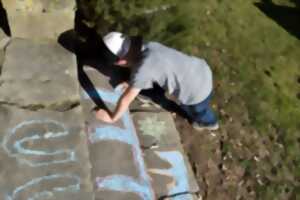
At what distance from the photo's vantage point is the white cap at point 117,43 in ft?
16.5

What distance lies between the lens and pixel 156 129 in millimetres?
5348

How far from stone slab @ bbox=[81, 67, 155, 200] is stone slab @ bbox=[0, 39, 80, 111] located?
35cm

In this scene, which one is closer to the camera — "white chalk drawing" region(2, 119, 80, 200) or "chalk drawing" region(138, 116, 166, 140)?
"white chalk drawing" region(2, 119, 80, 200)

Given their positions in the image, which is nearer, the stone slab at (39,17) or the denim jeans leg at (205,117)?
the stone slab at (39,17)

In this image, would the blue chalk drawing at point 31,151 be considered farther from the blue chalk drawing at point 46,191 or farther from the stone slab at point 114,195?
the stone slab at point 114,195

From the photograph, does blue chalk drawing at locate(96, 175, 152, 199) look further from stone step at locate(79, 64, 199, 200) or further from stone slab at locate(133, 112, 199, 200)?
stone slab at locate(133, 112, 199, 200)

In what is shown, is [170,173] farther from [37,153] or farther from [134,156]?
[37,153]

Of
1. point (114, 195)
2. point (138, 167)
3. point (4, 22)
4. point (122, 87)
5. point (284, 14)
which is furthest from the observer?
point (284, 14)

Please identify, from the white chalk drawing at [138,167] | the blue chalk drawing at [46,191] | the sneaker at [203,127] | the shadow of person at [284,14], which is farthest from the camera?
the shadow of person at [284,14]

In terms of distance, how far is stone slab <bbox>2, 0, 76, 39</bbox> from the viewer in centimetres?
492

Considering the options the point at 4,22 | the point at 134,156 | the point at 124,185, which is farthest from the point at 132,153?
the point at 4,22

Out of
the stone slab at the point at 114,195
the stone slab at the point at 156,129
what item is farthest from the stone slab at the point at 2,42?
the stone slab at the point at 114,195

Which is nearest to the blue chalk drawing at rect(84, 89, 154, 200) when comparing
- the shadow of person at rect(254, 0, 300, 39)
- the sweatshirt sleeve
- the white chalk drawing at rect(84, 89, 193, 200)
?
the white chalk drawing at rect(84, 89, 193, 200)

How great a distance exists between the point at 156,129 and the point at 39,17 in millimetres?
1298
